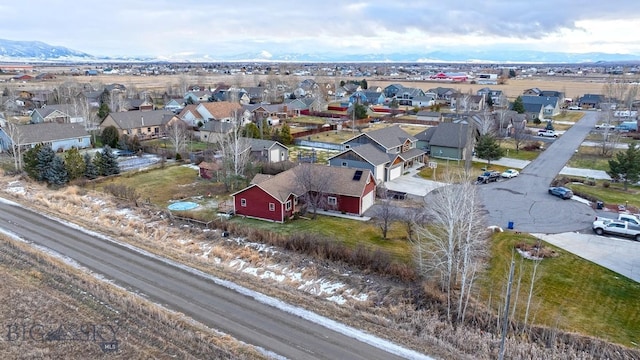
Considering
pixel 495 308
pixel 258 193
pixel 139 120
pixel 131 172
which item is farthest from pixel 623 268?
pixel 139 120

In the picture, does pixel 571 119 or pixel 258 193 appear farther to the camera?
pixel 571 119

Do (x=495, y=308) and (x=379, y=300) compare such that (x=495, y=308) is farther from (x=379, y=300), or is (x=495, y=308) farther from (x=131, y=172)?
(x=131, y=172)

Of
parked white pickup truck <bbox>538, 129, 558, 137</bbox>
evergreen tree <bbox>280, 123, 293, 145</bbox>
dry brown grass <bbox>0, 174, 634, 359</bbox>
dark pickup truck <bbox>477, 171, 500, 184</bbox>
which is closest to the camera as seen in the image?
dry brown grass <bbox>0, 174, 634, 359</bbox>

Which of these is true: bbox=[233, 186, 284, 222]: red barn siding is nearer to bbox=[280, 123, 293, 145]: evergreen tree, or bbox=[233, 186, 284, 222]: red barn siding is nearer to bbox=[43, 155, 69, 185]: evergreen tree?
bbox=[43, 155, 69, 185]: evergreen tree

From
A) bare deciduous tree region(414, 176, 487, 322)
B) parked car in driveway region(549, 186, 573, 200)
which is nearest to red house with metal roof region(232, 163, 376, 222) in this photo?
bare deciduous tree region(414, 176, 487, 322)

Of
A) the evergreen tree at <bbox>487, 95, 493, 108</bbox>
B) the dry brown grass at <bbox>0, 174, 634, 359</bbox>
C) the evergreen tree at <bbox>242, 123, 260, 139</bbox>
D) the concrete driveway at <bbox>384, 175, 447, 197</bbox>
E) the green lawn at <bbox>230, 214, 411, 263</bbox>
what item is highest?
the evergreen tree at <bbox>487, 95, 493, 108</bbox>

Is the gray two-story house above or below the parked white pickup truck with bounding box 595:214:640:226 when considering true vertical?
above

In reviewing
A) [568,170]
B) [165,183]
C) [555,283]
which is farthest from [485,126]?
[165,183]
